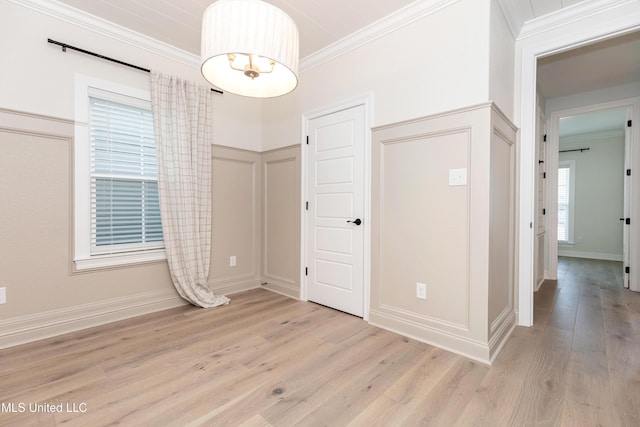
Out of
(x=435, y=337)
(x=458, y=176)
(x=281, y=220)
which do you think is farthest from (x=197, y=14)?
(x=435, y=337)

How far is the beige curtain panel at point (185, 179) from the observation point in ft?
9.78

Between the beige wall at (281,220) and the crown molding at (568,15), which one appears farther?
the beige wall at (281,220)

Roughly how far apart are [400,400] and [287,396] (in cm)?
64

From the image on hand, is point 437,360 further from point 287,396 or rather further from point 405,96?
point 405,96

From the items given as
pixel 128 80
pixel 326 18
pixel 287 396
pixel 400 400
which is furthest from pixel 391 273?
pixel 128 80

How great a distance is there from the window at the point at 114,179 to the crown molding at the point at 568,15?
3.63 m

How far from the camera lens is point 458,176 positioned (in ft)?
7.41

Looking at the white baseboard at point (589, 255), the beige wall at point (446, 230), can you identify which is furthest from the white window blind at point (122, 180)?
the white baseboard at point (589, 255)

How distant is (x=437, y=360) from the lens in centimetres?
213

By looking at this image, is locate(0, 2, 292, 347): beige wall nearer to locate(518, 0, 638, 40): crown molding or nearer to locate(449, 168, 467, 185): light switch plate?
locate(449, 168, 467, 185): light switch plate

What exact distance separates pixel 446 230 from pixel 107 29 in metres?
3.45

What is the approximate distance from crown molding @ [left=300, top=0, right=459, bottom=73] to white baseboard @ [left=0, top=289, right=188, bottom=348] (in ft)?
9.65

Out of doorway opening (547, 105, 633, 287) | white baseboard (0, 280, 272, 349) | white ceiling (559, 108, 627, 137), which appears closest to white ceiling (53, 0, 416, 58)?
white baseboard (0, 280, 272, 349)

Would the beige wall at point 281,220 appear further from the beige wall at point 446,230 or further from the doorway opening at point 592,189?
the doorway opening at point 592,189
